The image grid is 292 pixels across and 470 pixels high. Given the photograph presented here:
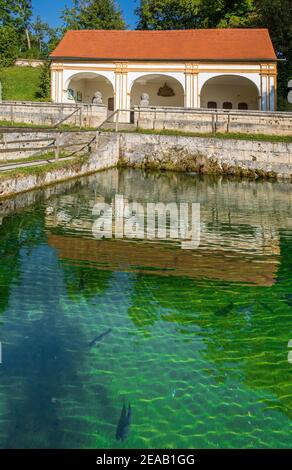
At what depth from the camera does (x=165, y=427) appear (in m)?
3.32

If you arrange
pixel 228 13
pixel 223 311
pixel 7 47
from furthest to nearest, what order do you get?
pixel 7 47, pixel 228 13, pixel 223 311

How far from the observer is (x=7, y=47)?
50375 mm

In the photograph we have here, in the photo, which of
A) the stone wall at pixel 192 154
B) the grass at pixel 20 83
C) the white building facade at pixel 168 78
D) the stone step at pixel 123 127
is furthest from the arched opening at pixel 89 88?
the stone wall at pixel 192 154

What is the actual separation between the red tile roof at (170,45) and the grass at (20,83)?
5910mm

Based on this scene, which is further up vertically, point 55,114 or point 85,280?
point 55,114

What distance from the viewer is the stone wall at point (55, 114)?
2372cm

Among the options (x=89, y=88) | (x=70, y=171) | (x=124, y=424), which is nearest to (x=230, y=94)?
(x=89, y=88)

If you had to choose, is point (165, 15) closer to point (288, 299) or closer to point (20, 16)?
point (20, 16)

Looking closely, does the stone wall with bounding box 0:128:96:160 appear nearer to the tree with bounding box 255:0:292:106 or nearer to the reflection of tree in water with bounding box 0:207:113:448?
the reflection of tree in water with bounding box 0:207:113:448

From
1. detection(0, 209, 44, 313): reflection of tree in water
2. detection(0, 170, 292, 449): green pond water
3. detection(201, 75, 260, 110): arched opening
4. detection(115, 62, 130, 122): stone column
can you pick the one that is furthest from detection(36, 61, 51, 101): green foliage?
detection(0, 170, 292, 449): green pond water

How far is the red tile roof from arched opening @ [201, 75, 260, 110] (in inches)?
124

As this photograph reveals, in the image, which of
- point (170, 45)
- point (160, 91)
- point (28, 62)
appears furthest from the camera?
point (28, 62)

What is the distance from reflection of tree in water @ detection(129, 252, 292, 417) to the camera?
13.4 ft

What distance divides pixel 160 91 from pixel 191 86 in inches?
203
